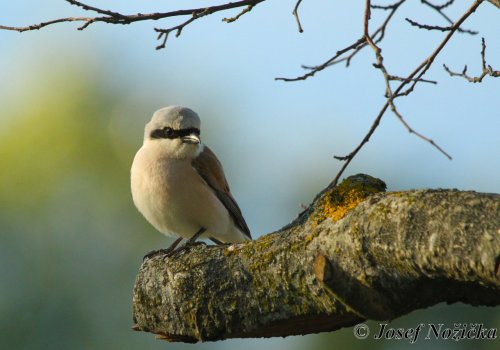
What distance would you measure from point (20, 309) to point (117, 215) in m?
3.01

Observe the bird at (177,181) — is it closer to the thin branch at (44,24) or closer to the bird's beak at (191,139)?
the bird's beak at (191,139)

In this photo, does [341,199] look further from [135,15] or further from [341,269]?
Result: [135,15]

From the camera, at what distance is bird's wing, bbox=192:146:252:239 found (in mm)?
6594

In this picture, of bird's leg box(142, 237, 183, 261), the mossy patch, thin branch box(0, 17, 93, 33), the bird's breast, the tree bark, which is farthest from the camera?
the bird's breast

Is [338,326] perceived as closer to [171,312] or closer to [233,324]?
[233,324]

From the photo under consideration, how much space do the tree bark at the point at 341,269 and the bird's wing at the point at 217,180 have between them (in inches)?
92.0

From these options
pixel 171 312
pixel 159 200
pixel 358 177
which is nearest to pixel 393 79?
pixel 358 177

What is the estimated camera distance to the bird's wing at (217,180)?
6.59 meters

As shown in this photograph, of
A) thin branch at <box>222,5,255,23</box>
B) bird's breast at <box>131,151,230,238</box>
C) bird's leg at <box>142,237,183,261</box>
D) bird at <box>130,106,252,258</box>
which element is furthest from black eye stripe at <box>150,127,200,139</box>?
thin branch at <box>222,5,255,23</box>

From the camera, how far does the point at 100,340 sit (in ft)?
60.0

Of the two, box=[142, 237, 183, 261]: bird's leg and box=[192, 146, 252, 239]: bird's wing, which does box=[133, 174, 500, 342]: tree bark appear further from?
box=[192, 146, 252, 239]: bird's wing

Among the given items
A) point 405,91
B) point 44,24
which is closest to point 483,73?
point 405,91

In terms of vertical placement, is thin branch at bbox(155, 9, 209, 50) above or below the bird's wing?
above

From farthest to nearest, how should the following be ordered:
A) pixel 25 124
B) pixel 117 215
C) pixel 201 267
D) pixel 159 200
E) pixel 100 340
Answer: pixel 25 124
pixel 117 215
pixel 100 340
pixel 159 200
pixel 201 267
